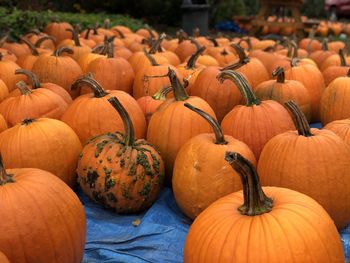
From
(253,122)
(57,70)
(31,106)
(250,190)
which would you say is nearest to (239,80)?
(253,122)

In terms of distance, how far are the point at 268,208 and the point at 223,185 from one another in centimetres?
68

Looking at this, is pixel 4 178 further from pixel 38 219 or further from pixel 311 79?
pixel 311 79

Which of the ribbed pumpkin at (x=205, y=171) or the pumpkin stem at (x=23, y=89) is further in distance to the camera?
the pumpkin stem at (x=23, y=89)

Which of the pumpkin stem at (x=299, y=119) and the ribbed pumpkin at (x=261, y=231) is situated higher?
the pumpkin stem at (x=299, y=119)

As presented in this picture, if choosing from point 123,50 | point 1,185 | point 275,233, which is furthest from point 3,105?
point 275,233

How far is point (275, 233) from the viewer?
66.4 inches

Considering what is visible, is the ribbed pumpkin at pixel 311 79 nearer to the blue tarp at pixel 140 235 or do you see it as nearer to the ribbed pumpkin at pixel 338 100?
the ribbed pumpkin at pixel 338 100

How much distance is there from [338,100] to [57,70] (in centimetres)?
217

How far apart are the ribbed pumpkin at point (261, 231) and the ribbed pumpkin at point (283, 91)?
1748 millimetres

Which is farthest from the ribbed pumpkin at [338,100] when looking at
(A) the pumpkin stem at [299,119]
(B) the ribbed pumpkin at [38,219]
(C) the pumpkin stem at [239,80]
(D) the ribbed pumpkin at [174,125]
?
(B) the ribbed pumpkin at [38,219]

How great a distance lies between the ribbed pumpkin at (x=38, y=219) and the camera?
5.96 feet

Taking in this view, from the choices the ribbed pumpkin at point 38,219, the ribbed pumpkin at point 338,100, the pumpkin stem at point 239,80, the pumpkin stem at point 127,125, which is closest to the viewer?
the ribbed pumpkin at point 38,219

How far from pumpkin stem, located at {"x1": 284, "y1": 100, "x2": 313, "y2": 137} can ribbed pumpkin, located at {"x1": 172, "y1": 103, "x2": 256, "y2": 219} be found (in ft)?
0.97

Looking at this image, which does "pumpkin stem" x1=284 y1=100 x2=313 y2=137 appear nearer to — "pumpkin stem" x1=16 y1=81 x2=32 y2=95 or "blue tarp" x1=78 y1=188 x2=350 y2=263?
"blue tarp" x1=78 y1=188 x2=350 y2=263
